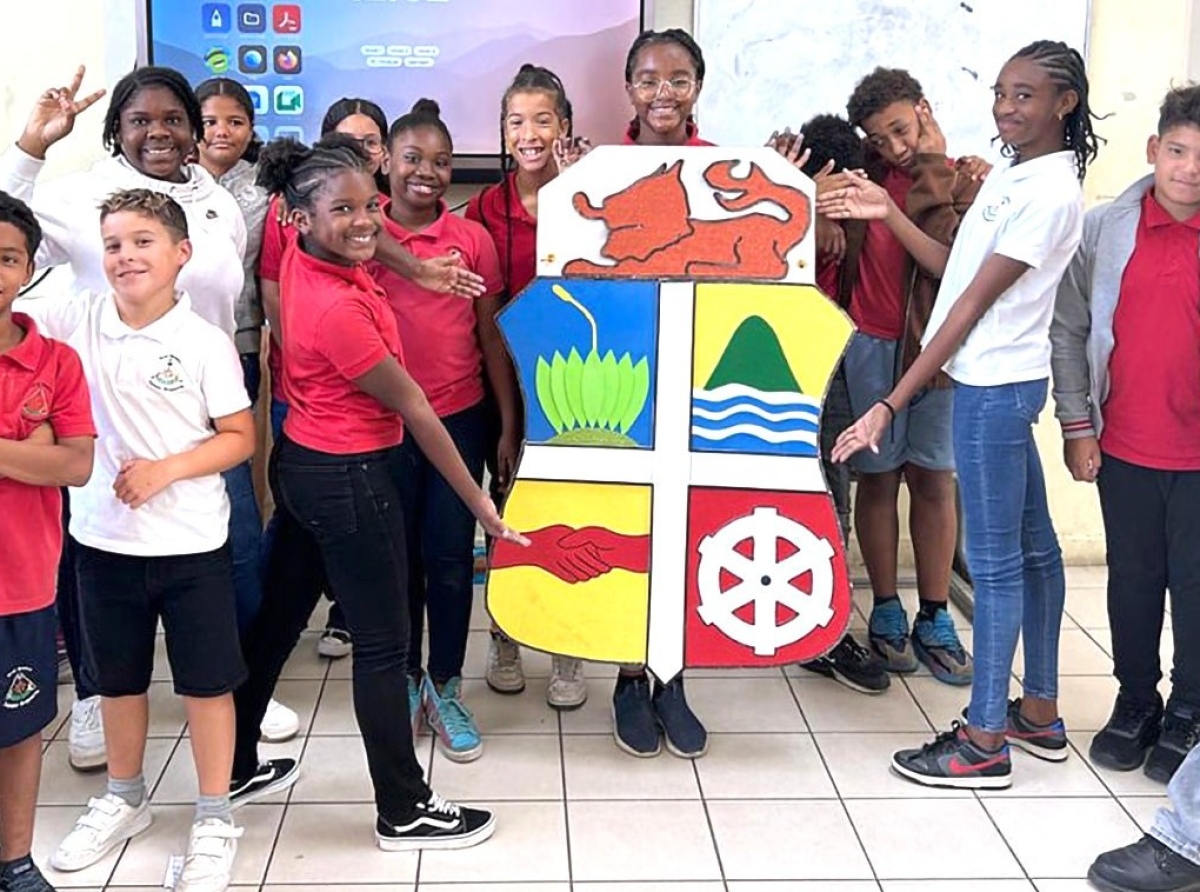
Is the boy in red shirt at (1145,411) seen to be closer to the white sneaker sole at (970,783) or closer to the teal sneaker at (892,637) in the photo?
the white sneaker sole at (970,783)

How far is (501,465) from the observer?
2.72 metres

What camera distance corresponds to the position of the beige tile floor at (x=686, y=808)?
86.9 inches

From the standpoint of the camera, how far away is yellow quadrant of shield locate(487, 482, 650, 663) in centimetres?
250

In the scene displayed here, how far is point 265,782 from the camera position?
2.45 m

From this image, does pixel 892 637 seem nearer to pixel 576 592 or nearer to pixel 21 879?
pixel 576 592

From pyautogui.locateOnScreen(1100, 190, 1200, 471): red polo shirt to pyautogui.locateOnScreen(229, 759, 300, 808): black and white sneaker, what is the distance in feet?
5.77

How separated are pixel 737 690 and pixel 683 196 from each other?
118cm

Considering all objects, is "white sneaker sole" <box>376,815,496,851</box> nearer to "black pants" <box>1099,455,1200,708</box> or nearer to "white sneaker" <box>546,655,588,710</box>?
"white sneaker" <box>546,655,588,710</box>

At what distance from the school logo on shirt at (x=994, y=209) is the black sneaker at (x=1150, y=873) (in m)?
1.14

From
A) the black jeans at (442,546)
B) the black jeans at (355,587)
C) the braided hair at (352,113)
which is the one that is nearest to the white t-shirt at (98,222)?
the black jeans at (355,587)

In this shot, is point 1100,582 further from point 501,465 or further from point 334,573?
point 334,573

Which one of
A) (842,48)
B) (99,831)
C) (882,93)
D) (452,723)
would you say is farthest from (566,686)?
(842,48)

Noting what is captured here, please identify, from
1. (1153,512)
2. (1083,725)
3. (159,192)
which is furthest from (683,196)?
(1083,725)

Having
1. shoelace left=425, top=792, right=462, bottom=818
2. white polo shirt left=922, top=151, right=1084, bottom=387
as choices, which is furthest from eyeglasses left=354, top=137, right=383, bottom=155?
shoelace left=425, top=792, right=462, bottom=818
